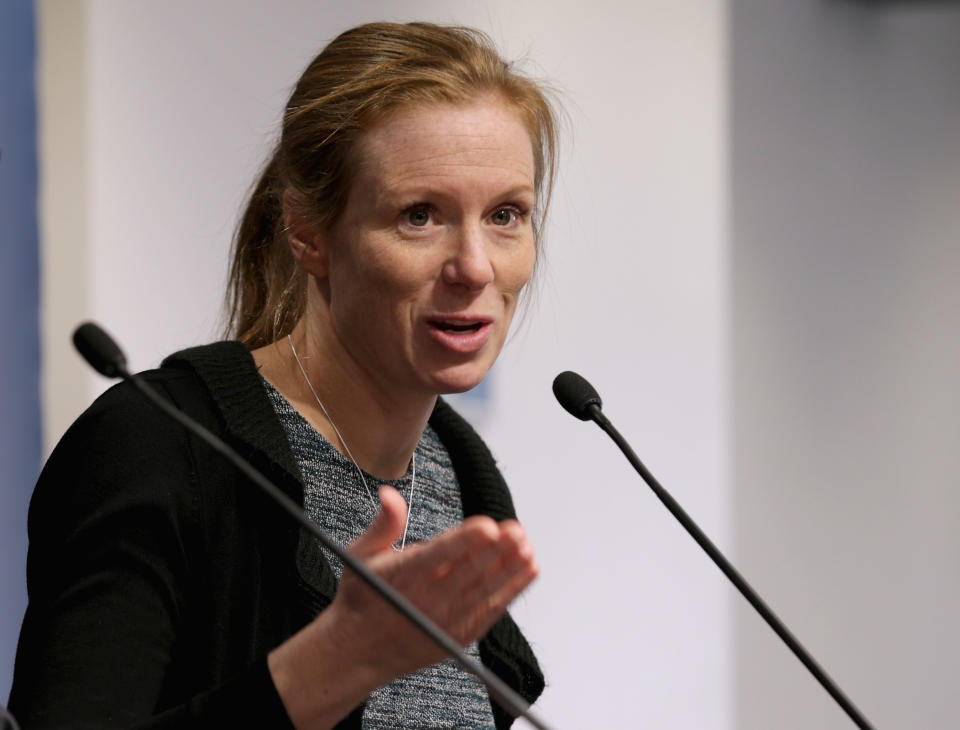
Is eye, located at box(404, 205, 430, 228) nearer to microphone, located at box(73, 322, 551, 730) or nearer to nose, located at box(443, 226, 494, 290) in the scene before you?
nose, located at box(443, 226, 494, 290)

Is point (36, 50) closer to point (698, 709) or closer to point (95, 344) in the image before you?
point (95, 344)

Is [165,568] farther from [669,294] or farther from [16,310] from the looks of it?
[669,294]

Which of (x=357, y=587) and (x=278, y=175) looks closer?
(x=357, y=587)

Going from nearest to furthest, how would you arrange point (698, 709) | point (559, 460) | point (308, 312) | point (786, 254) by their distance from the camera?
point (308, 312) < point (559, 460) < point (698, 709) < point (786, 254)

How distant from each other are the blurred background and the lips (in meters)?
0.79

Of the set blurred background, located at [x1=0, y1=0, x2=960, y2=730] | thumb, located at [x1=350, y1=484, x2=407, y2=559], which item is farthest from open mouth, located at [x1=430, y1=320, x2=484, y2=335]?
blurred background, located at [x1=0, y1=0, x2=960, y2=730]

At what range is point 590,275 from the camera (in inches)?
114

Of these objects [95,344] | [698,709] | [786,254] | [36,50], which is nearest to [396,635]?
[95,344]

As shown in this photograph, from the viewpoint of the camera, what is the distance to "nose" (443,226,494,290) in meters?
1.27

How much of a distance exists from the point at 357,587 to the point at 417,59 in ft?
2.11

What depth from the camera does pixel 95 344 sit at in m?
0.96

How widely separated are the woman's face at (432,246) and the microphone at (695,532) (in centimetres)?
9

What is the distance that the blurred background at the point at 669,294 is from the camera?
1.91 meters

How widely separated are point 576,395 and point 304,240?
34 cm
